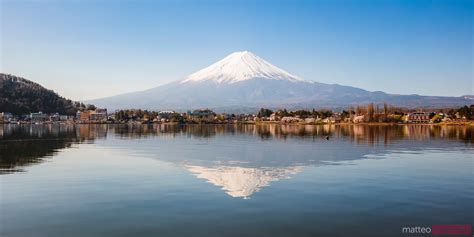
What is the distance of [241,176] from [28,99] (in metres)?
136

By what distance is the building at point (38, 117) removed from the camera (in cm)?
12739

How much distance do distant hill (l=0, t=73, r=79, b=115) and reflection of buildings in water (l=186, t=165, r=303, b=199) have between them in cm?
12683

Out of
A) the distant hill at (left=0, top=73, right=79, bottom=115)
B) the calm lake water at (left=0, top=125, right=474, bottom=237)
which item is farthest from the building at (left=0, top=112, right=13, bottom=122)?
the calm lake water at (left=0, top=125, right=474, bottom=237)

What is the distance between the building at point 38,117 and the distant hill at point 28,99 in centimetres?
456

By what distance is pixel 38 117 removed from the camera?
130 metres

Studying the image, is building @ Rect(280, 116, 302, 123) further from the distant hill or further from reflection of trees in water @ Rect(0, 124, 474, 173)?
the distant hill

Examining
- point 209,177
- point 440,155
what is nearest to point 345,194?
point 209,177

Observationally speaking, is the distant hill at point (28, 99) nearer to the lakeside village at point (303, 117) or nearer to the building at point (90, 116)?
the lakeside village at point (303, 117)

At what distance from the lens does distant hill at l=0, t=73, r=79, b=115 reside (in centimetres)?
13100

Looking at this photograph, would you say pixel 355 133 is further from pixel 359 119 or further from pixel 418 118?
pixel 418 118

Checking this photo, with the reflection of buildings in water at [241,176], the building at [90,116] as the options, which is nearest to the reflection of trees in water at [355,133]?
the reflection of buildings in water at [241,176]

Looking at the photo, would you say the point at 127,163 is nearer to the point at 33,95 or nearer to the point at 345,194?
the point at 345,194

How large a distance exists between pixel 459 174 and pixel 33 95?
144m

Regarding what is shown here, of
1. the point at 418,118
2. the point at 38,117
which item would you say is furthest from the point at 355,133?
the point at 38,117
